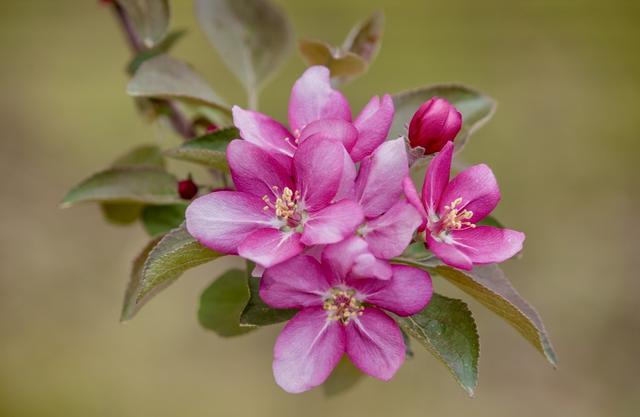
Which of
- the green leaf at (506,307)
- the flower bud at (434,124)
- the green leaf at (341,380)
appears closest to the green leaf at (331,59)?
the flower bud at (434,124)

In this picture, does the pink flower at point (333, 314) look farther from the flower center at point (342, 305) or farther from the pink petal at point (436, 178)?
the pink petal at point (436, 178)

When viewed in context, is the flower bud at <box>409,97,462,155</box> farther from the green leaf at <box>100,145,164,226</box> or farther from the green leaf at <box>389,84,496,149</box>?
the green leaf at <box>100,145,164,226</box>

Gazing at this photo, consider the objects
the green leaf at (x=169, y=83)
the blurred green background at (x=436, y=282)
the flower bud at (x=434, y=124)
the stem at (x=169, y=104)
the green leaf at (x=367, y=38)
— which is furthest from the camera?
the blurred green background at (x=436, y=282)

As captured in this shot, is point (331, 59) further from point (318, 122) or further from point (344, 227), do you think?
point (344, 227)

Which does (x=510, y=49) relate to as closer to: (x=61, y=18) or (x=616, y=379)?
(x=616, y=379)

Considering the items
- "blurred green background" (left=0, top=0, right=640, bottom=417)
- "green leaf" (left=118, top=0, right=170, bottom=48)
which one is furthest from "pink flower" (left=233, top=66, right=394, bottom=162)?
"blurred green background" (left=0, top=0, right=640, bottom=417)

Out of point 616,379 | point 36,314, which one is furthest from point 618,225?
point 36,314
